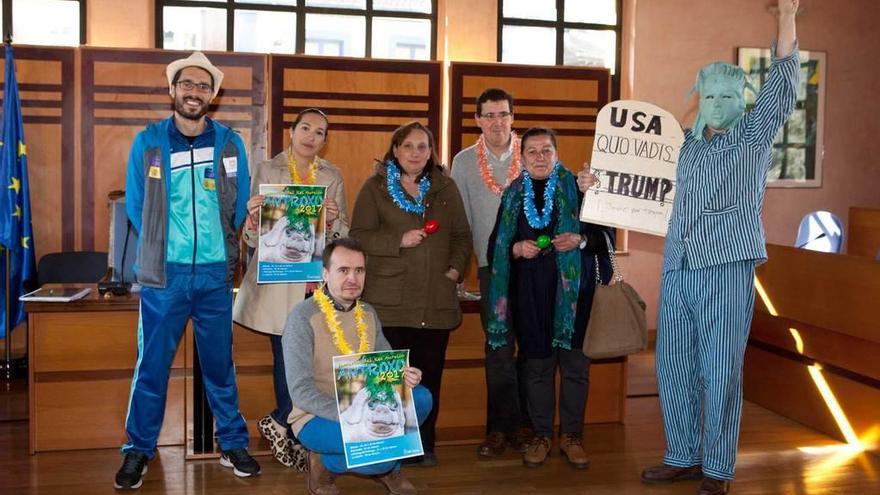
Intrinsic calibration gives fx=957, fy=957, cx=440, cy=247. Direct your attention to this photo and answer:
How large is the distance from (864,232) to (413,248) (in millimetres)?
4453

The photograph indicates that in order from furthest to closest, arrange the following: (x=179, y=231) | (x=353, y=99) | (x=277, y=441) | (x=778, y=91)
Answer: (x=353, y=99) → (x=277, y=441) → (x=179, y=231) → (x=778, y=91)

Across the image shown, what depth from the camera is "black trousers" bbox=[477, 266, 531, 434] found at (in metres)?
4.69

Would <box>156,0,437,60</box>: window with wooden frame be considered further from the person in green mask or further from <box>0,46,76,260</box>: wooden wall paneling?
the person in green mask

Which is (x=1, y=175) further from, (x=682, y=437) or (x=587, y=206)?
(x=682, y=437)

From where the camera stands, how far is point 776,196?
8656mm

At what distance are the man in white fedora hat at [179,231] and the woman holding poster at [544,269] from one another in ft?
4.05

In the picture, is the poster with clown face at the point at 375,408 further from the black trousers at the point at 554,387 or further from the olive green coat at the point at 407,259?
the black trousers at the point at 554,387

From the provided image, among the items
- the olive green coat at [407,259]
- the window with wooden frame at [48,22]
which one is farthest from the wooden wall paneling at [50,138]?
the olive green coat at [407,259]

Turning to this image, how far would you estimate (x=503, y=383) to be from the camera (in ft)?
15.5

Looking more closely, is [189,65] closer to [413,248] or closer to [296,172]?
[296,172]

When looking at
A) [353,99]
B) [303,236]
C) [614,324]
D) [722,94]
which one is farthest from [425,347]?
[353,99]

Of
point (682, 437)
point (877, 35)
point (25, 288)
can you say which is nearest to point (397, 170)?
point (682, 437)

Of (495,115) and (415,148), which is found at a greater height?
(495,115)

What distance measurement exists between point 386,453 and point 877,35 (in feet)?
23.6
